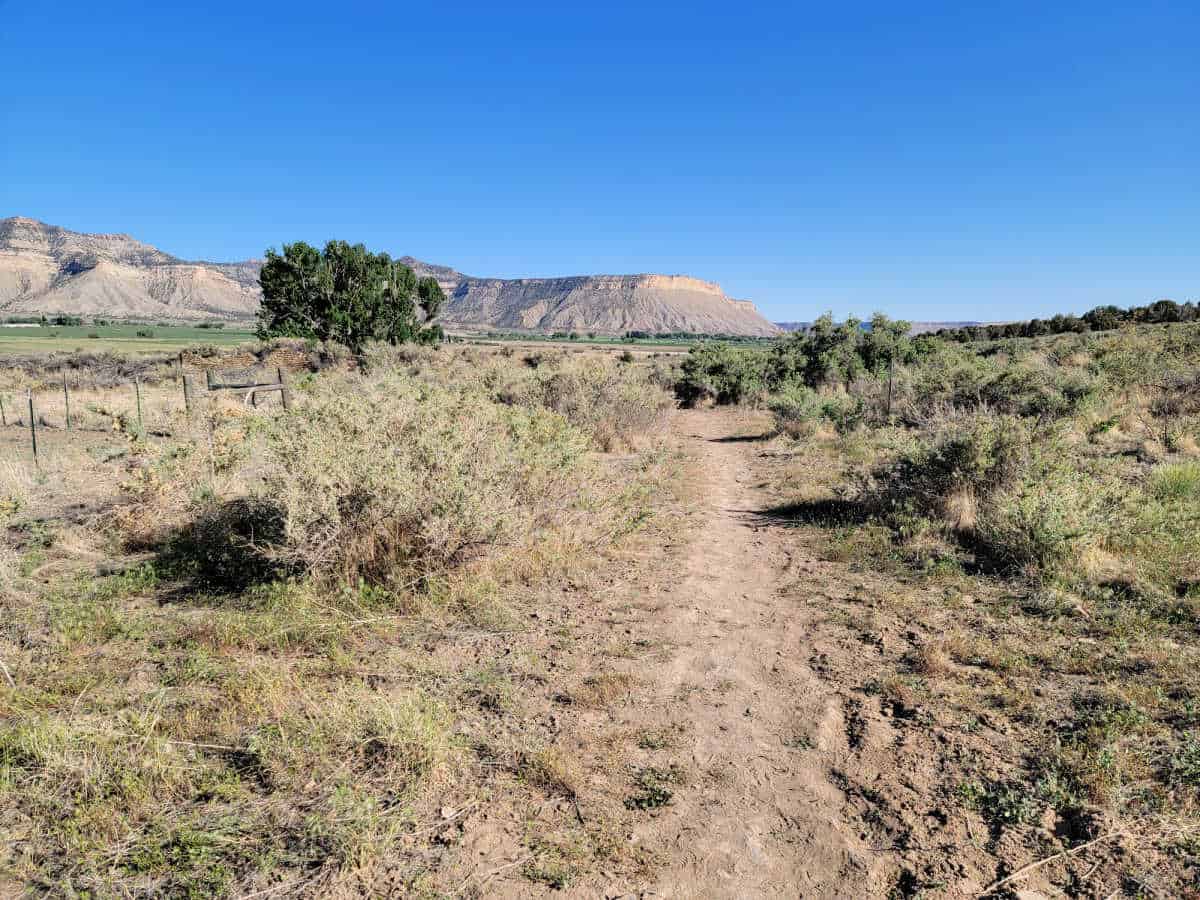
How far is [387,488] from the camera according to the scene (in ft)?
17.3

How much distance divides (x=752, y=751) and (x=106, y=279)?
7293 inches

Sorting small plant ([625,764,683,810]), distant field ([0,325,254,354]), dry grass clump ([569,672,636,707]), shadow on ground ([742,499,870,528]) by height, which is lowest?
small plant ([625,764,683,810])

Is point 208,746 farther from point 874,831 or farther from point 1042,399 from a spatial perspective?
point 1042,399

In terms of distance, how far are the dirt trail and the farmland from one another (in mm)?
20

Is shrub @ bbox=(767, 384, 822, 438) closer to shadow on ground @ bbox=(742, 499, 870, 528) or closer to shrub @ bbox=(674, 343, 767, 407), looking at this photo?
shadow on ground @ bbox=(742, 499, 870, 528)

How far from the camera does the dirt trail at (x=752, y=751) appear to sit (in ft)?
8.90

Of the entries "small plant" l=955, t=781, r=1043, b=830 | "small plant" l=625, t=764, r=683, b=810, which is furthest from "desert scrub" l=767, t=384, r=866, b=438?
"small plant" l=625, t=764, r=683, b=810

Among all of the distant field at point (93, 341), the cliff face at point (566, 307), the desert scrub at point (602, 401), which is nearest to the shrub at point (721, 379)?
the desert scrub at point (602, 401)

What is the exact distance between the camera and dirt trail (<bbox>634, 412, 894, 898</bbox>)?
107 inches

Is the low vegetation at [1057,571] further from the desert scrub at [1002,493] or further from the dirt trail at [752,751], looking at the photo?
the dirt trail at [752,751]

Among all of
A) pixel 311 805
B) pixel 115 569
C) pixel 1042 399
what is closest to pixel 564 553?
pixel 311 805

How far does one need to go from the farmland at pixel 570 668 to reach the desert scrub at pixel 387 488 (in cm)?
4

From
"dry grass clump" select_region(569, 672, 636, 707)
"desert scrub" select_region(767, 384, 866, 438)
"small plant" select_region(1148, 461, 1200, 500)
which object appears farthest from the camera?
"desert scrub" select_region(767, 384, 866, 438)

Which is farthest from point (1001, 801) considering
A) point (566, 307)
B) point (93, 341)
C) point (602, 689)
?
point (566, 307)
